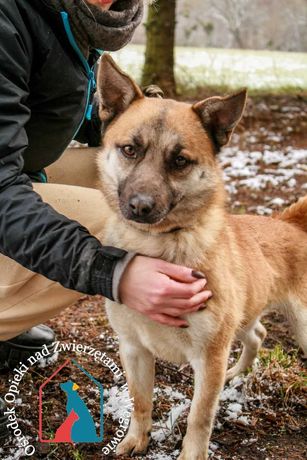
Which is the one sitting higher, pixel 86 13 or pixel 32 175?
pixel 86 13

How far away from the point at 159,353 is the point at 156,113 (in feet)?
2.99

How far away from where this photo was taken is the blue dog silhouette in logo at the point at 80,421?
2412 millimetres

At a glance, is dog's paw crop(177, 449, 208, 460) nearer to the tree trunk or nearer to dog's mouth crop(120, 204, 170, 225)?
dog's mouth crop(120, 204, 170, 225)

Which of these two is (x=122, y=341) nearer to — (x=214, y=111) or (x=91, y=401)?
(x=91, y=401)

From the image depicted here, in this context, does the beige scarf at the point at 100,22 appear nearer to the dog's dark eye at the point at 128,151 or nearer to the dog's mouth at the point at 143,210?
the dog's dark eye at the point at 128,151

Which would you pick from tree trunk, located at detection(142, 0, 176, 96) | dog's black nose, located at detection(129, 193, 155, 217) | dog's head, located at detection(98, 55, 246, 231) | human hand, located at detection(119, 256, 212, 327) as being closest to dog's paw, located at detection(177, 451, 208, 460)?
human hand, located at detection(119, 256, 212, 327)

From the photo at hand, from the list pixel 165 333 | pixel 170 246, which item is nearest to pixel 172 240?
pixel 170 246

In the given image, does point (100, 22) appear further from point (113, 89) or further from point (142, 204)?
point (142, 204)

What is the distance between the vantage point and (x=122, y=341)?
240 cm

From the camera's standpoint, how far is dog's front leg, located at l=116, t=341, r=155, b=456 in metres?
2.45

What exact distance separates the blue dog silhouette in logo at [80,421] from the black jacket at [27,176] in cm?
81

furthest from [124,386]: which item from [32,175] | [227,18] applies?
[227,18]

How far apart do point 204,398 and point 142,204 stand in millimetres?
825

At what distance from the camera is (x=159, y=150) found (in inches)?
82.4
